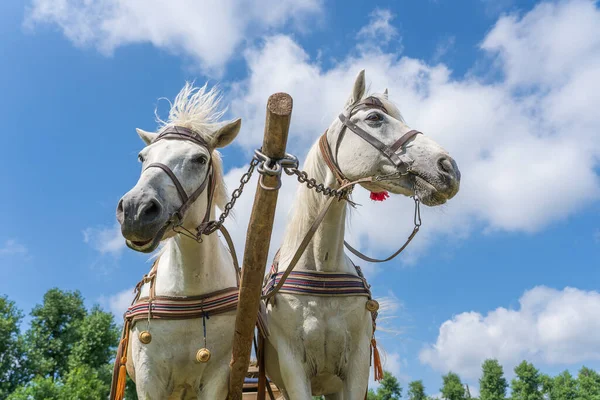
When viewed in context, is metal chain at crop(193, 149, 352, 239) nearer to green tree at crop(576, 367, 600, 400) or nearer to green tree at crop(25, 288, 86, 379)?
green tree at crop(25, 288, 86, 379)

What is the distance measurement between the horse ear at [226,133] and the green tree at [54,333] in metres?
24.7

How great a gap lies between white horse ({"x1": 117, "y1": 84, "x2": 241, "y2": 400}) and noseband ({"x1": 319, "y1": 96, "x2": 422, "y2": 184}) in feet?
2.54

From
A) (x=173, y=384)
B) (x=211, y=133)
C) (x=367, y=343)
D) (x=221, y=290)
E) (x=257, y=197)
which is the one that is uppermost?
(x=211, y=133)

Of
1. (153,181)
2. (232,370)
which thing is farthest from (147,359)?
(153,181)

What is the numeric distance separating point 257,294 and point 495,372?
41.1 metres

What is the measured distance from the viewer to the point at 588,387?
123 feet

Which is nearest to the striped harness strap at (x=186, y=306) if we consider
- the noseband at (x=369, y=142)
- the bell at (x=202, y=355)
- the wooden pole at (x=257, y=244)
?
the bell at (x=202, y=355)

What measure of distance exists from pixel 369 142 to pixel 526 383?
3994cm

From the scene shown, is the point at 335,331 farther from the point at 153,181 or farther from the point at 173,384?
the point at 153,181

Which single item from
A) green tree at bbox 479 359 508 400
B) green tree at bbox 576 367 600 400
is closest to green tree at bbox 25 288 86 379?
green tree at bbox 479 359 508 400

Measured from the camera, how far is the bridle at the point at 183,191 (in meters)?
3.30

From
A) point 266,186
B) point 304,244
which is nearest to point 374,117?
point 304,244

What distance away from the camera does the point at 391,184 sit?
12.1 ft

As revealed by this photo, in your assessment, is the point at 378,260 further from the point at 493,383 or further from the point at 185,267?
the point at 493,383
